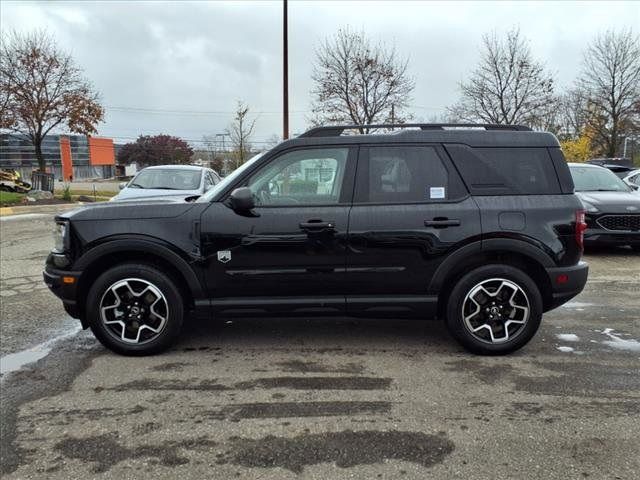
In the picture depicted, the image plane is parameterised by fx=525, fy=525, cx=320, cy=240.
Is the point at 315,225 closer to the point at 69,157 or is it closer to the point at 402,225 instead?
the point at 402,225

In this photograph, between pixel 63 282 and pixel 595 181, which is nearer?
pixel 63 282

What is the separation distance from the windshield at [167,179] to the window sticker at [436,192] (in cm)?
791

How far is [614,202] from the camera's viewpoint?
883 centimetres

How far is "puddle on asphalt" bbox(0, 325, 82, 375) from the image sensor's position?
13.9ft

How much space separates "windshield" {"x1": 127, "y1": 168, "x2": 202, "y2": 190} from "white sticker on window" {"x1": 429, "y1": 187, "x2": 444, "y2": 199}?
791 cm

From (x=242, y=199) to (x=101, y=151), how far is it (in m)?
83.7

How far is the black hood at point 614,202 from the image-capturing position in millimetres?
8727

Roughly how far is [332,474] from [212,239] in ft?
7.03

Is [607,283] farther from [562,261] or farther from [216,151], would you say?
[216,151]

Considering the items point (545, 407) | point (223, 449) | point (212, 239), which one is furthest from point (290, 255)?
point (545, 407)

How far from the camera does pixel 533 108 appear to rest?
98.5 feet

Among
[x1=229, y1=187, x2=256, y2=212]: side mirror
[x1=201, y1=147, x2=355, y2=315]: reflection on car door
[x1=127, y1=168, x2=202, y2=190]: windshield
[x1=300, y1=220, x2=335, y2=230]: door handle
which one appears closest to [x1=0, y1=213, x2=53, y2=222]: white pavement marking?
[x1=127, y1=168, x2=202, y2=190]: windshield

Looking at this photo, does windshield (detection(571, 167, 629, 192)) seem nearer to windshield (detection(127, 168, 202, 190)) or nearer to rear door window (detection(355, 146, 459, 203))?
rear door window (detection(355, 146, 459, 203))

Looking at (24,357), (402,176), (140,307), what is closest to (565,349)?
(402,176)
